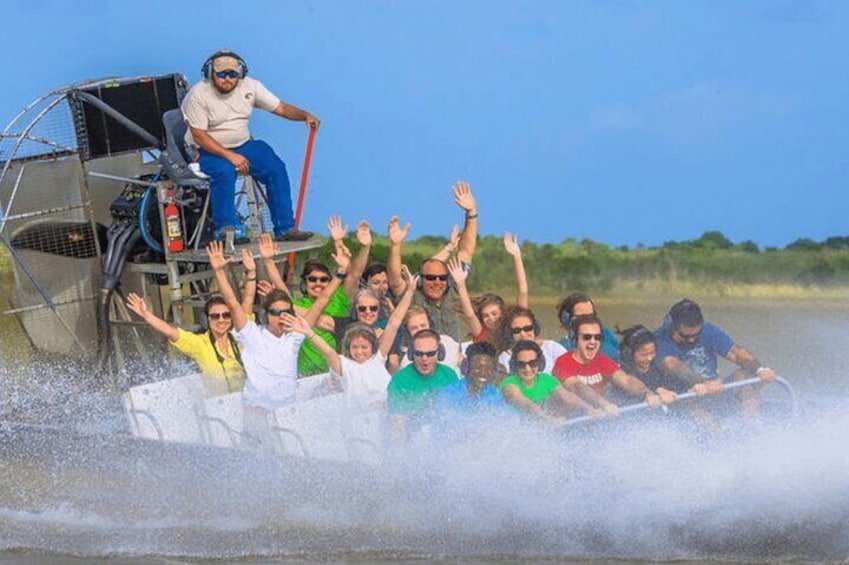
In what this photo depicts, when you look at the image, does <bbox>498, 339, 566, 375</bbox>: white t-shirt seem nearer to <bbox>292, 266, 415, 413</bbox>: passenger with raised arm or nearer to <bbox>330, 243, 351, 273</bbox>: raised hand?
<bbox>292, 266, 415, 413</bbox>: passenger with raised arm

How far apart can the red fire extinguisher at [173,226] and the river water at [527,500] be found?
7.92 feet

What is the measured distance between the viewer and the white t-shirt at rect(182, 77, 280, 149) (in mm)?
12719

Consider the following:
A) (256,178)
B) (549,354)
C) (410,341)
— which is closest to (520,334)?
(549,354)

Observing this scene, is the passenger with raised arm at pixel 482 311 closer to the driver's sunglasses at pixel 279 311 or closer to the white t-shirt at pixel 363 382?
the white t-shirt at pixel 363 382

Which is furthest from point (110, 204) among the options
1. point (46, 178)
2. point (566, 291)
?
point (566, 291)

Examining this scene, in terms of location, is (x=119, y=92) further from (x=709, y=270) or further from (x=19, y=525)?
(x=709, y=270)

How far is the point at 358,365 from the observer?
1093cm

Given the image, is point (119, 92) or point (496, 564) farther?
point (119, 92)

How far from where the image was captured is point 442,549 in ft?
33.9

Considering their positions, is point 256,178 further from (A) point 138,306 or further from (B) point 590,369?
(B) point 590,369

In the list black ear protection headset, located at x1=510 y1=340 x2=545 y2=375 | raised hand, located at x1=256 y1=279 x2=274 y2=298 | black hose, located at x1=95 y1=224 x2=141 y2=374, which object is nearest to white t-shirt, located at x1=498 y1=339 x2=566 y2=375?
black ear protection headset, located at x1=510 y1=340 x2=545 y2=375

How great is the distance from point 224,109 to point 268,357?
7.17ft

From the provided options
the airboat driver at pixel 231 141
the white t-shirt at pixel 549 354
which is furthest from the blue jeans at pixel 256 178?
the white t-shirt at pixel 549 354

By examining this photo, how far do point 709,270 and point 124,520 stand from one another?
1248 cm
